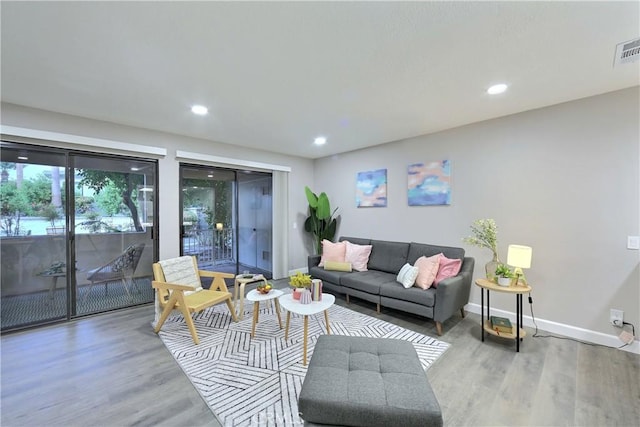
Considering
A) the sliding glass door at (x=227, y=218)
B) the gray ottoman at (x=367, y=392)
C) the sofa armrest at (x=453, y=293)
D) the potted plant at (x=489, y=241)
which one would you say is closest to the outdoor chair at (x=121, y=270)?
the sliding glass door at (x=227, y=218)

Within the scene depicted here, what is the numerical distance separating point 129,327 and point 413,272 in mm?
3467

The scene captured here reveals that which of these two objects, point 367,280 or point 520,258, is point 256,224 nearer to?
point 367,280

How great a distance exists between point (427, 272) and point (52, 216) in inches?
181

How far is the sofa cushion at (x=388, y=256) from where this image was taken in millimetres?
3980

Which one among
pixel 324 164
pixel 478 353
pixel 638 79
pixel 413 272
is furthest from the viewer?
pixel 324 164

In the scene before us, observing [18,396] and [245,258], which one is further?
[245,258]

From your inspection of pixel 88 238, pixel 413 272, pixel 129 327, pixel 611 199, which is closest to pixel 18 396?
pixel 129 327

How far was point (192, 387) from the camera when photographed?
2.04 metres

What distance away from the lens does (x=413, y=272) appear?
10.7ft

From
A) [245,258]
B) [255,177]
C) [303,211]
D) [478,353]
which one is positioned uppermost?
[255,177]

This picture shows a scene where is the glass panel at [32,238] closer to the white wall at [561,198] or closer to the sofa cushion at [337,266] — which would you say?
the sofa cushion at [337,266]

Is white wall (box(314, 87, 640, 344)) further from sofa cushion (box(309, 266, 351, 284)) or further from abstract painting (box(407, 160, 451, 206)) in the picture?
sofa cushion (box(309, 266, 351, 284))

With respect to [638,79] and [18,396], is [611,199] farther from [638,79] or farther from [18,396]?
[18,396]

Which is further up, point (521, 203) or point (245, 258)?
point (521, 203)
